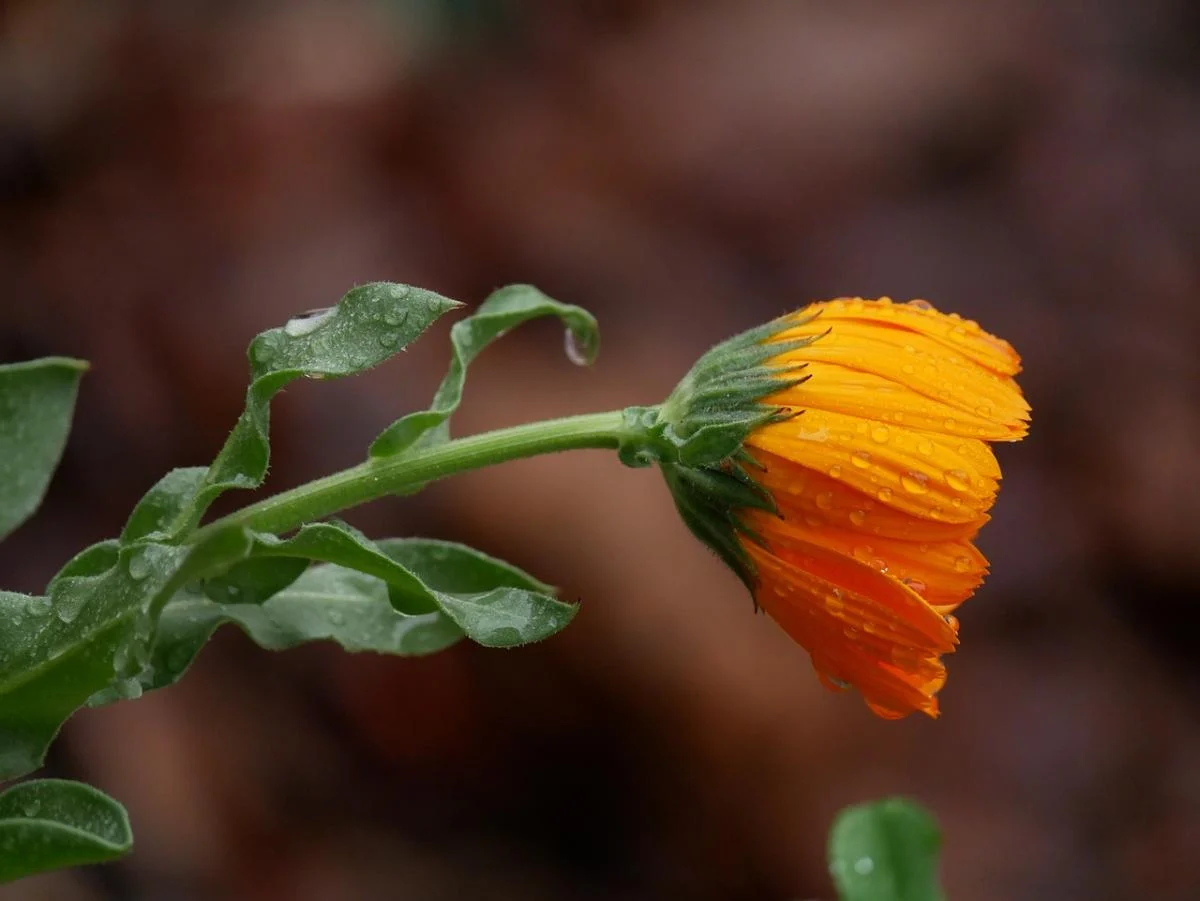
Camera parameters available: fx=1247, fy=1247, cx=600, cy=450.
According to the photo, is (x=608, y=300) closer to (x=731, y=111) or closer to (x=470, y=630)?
(x=731, y=111)

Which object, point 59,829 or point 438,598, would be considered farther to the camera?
point 438,598

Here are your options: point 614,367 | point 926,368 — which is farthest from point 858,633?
point 614,367

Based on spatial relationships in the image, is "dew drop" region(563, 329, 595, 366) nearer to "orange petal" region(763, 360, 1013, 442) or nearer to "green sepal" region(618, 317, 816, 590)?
"green sepal" region(618, 317, 816, 590)

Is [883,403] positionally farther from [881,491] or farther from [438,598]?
[438,598]

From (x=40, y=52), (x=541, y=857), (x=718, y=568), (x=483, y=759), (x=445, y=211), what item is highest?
(x=40, y=52)

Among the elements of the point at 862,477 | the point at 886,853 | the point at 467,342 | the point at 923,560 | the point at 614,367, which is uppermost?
the point at 467,342

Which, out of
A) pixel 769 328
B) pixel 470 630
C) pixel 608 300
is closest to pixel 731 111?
pixel 608 300

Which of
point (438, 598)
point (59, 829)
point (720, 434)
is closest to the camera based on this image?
point (59, 829)
